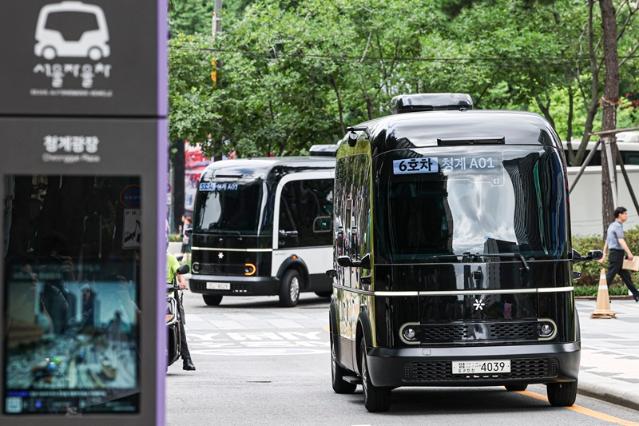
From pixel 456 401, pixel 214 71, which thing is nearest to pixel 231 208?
pixel 214 71

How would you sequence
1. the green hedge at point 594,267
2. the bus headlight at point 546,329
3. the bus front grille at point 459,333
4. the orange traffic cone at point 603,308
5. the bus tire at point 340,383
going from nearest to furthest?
the bus front grille at point 459,333
the bus headlight at point 546,329
the bus tire at point 340,383
the orange traffic cone at point 603,308
the green hedge at point 594,267

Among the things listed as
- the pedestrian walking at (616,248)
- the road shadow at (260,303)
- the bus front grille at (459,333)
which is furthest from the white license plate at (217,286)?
the bus front grille at (459,333)

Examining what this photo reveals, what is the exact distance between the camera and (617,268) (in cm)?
2947

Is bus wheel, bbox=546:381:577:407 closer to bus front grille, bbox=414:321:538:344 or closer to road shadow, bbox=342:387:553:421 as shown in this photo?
road shadow, bbox=342:387:553:421

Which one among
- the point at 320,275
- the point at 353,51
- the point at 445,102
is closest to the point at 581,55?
the point at 353,51

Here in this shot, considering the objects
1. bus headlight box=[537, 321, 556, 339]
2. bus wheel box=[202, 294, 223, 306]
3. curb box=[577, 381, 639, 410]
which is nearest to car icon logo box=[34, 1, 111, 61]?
bus headlight box=[537, 321, 556, 339]

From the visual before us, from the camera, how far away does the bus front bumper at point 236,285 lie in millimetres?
31938

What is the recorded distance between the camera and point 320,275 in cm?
3366

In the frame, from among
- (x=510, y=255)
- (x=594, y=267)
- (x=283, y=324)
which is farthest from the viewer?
(x=594, y=267)

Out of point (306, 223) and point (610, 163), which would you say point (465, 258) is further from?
point (610, 163)

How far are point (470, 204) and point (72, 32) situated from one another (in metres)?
7.60

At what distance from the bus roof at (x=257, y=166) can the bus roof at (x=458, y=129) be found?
18.0 m

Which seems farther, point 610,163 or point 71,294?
point 610,163

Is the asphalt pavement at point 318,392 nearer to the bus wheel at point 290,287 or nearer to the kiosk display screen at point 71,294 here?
the kiosk display screen at point 71,294
